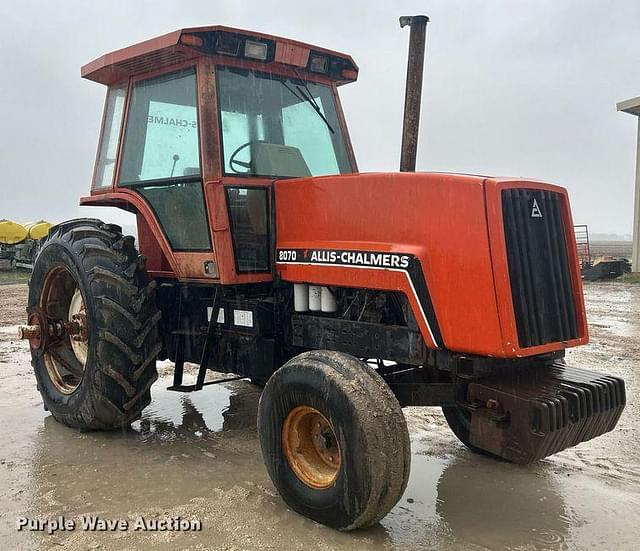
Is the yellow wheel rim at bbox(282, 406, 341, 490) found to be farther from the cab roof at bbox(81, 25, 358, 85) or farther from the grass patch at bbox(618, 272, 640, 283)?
the grass patch at bbox(618, 272, 640, 283)

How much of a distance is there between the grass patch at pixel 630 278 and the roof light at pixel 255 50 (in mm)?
17719

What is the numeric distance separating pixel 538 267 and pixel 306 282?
1.41 meters

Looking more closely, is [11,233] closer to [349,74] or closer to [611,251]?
[349,74]

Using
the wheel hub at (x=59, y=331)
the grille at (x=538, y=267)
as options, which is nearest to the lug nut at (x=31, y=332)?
the wheel hub at (x=59, y=331)

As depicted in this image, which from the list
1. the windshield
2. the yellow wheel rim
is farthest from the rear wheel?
the windshield

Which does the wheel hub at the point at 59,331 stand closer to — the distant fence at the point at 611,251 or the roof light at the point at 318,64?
the roof light at the point at 318,64

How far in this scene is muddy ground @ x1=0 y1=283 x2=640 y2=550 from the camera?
3404 millimetres

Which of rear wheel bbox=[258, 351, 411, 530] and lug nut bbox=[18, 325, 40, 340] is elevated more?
lug nut bbox=[18, 325, 40, 340]

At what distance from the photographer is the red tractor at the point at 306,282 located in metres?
3.36

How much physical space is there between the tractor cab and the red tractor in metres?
0.01

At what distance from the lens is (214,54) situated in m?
4.46

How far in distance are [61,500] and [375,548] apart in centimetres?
185

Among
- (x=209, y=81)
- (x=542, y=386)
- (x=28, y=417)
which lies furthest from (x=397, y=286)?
(x=28, y=417)

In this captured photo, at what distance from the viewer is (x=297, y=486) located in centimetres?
360
